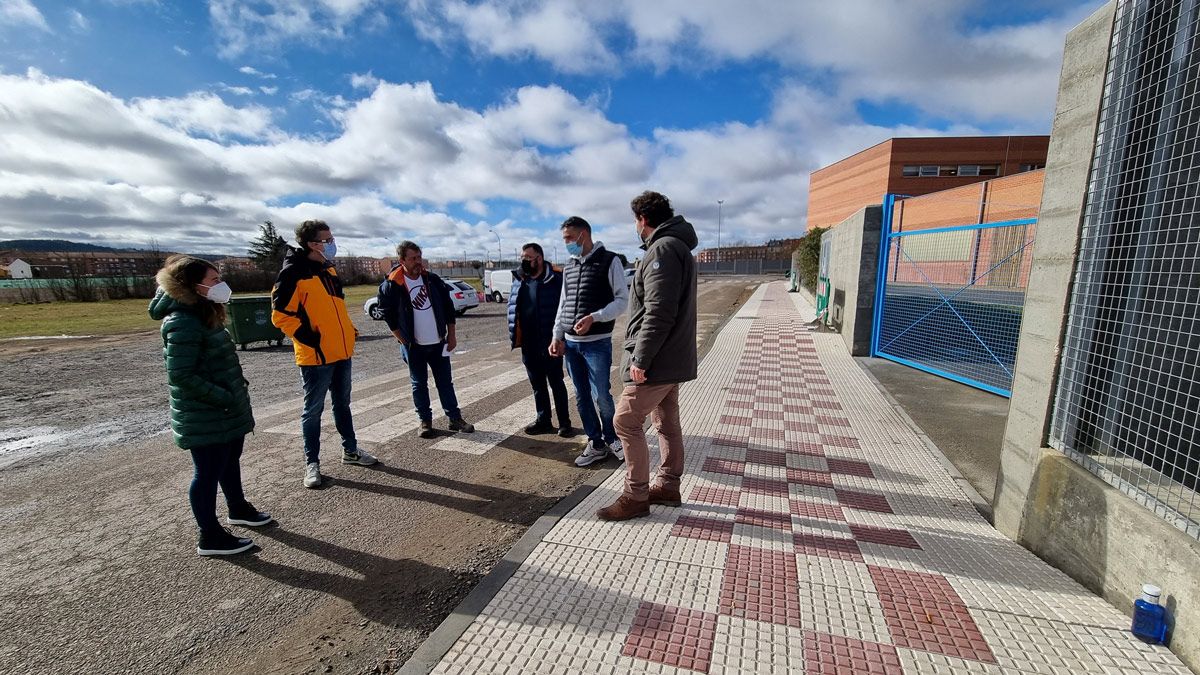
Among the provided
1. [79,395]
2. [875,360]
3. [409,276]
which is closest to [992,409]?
[875,360]

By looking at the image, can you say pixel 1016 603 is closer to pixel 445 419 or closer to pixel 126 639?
pixel 126 639

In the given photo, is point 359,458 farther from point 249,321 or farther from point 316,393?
point 249,321

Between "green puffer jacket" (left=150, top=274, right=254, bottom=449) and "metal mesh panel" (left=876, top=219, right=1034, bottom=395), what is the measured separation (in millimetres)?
7653

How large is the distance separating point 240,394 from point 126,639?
1270 mm

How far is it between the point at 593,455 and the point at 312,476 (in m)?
2.22

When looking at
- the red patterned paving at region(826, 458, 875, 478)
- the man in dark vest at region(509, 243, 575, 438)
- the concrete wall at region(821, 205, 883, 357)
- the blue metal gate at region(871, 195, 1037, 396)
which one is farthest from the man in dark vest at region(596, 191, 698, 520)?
the concrete wall at region(821, 205, 883, 357)

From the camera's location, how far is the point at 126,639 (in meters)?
2.17

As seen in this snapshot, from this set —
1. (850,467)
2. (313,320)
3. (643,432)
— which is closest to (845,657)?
(643,432)

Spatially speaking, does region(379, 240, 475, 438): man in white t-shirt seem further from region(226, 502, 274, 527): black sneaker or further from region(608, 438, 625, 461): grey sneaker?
region(226, 502, 274, 527): black sneaker

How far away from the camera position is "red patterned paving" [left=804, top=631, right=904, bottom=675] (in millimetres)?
1847

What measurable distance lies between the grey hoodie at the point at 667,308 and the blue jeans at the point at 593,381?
878mm

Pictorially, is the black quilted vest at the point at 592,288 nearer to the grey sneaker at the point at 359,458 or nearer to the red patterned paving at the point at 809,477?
the red patterned paving at the point at 809,477

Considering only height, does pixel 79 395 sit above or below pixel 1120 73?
below

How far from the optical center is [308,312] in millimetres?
3703
